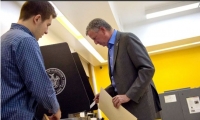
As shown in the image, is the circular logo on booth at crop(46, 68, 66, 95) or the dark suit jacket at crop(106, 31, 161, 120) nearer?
the dark suit jacket at crop(106, 31, 161, 120)

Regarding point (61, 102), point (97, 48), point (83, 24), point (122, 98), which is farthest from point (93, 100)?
point (97, 48)

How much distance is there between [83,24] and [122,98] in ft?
7.18

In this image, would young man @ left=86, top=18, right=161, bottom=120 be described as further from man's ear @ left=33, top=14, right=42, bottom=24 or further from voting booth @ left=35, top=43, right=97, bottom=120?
man's ear @ left=33, top=14, right=42, bottom=24

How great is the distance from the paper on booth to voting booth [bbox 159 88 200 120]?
2.35m

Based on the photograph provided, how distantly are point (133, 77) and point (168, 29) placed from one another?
359 centimetres

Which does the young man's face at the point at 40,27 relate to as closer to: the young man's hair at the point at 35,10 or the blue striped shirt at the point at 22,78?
the young man's hair at the point at 35,10

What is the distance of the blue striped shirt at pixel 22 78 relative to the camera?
2.79 ft

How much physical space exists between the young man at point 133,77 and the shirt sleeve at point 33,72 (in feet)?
1.59

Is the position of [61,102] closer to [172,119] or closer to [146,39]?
[172,119]

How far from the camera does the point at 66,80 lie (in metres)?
1.40

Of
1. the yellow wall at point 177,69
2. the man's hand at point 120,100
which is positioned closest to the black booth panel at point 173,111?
the yellow wall at point 177,69

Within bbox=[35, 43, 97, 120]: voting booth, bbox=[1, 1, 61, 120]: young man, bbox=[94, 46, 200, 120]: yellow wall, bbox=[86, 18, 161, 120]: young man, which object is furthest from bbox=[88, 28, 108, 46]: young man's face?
bbox=[94, 46, 200, 120]: yellow wall

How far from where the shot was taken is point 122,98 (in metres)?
1.22

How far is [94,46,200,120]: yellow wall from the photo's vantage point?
16.5 ft
